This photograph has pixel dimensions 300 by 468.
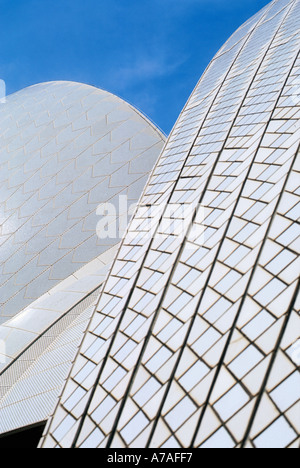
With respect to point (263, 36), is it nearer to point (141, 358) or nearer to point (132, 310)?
point (132, 310)

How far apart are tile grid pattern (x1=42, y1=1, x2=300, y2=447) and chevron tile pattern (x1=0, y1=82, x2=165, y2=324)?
22.4ft

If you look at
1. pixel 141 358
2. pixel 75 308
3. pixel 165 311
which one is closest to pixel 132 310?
pixel 165 311

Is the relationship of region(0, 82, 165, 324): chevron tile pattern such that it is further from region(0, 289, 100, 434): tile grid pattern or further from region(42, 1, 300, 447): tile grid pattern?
region(42, 1, 300, 447): tile grid pattern

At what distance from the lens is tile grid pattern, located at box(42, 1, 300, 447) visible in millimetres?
9359

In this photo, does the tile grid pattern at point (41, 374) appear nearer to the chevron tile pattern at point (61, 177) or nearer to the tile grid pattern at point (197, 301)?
the tile grid pattern at point (197, 301)

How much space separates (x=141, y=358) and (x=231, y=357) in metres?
2.29

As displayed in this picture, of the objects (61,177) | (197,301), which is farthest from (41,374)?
(61,177)

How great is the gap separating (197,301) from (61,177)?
18.4m

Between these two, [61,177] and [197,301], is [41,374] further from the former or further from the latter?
[61,177]

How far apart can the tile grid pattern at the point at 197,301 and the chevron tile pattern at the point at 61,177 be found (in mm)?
6827

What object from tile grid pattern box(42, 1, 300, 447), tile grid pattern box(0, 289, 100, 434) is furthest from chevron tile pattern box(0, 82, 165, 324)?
tile grid pattern box(42, 1, 300, 447)

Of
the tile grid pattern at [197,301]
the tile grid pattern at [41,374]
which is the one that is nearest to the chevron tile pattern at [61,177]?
the tile grid pattern at [41,374]

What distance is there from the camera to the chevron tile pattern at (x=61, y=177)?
2314cm

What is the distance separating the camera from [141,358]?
11039 millimetres
